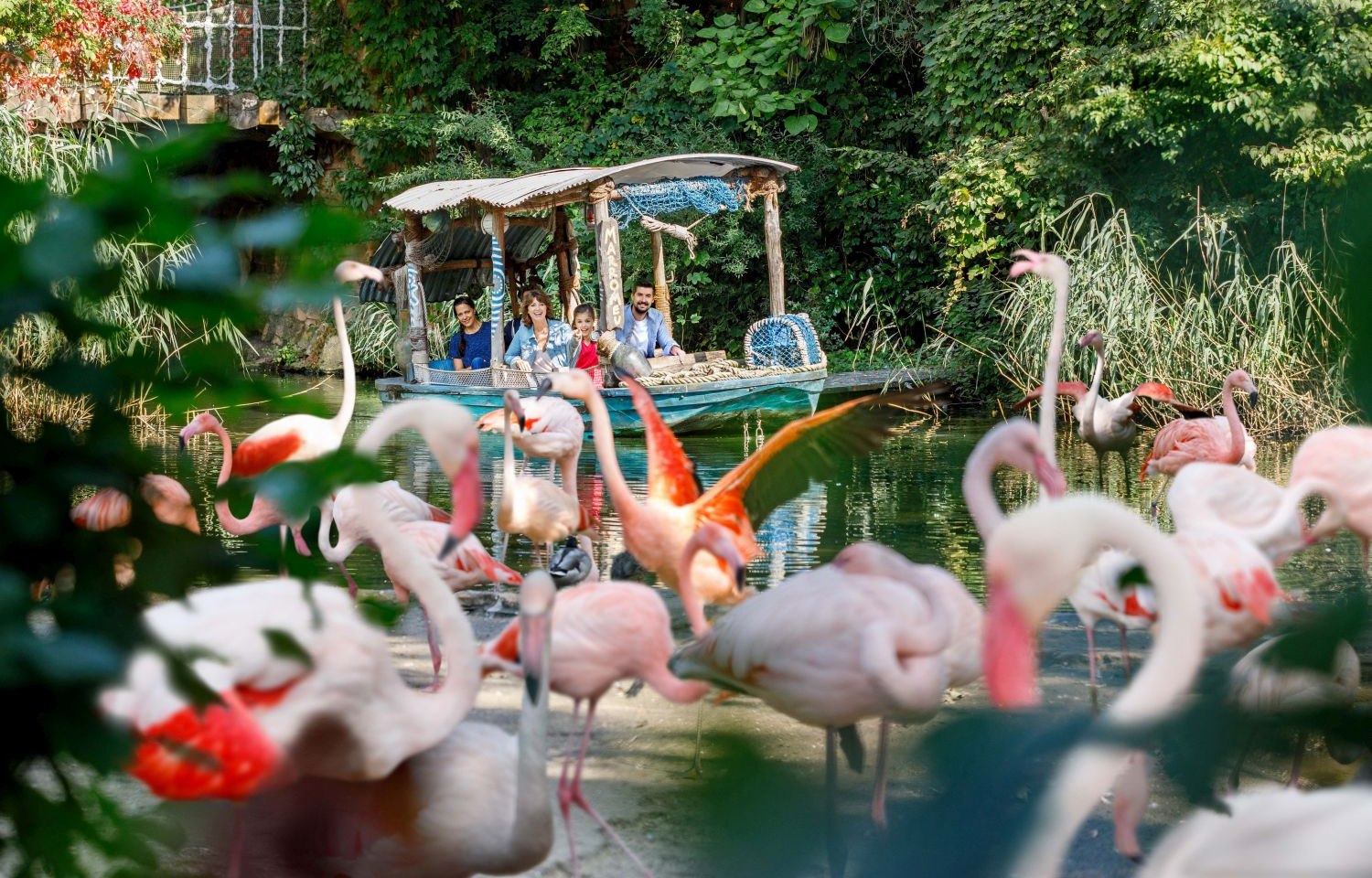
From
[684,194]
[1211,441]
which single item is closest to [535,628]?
[1211,441]

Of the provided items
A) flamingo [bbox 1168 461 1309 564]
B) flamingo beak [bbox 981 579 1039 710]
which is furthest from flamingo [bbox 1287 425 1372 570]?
flamingo beak [bbox 981 579 1039 710]

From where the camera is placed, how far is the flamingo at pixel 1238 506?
12.2 feet

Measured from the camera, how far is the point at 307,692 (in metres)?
1.86

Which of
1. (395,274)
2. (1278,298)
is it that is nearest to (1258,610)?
(1278,298)

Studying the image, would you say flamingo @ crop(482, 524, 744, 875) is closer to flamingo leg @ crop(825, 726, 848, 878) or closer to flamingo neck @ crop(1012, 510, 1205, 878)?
flamingo neck @ crop(1012, 510, 1205, 878)

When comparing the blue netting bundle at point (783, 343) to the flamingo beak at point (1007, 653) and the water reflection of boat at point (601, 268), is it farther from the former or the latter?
the flamingo beak at point (1007, 653)

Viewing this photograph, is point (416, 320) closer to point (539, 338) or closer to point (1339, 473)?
point (539, 338)

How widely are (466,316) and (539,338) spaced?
97cm

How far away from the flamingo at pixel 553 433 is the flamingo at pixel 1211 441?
10.2 ft

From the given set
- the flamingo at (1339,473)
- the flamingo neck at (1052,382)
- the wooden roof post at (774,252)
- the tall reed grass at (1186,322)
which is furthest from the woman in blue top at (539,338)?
the flamingo at (1339,473)

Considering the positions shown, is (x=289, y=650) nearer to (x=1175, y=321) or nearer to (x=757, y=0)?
(x=1175, y=321)

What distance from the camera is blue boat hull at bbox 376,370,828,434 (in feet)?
36.0

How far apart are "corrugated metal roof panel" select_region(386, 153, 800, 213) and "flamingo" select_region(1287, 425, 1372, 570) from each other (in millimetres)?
7620

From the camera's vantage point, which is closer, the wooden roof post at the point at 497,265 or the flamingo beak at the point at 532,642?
the flamingo beak at the point at 532,642
